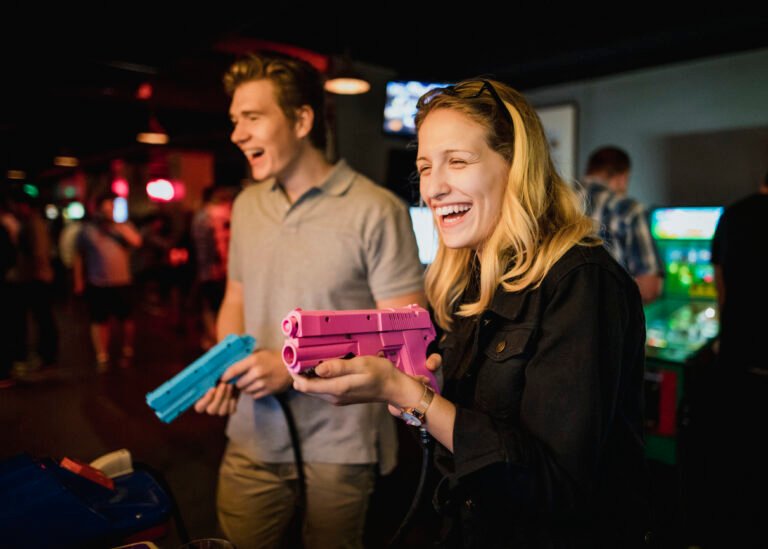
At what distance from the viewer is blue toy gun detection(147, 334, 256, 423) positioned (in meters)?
1.39

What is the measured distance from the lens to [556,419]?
88 centimetres

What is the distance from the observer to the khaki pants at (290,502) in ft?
5.03

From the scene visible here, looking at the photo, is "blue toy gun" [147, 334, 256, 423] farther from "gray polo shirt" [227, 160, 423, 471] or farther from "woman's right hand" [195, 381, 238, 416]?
"gray polo shirt" [227, 160, 423, 471]

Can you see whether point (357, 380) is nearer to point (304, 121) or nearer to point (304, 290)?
point (304, 290)

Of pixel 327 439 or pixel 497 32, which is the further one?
pixel 497 32

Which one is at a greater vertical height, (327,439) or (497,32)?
(497,32)

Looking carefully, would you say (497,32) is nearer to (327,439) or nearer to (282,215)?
(282,215)

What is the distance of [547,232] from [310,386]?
54 cm

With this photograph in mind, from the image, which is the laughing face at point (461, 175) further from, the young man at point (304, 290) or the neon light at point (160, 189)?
the neon light at point (160, 189)

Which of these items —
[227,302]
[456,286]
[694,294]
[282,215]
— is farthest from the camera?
[694,294]

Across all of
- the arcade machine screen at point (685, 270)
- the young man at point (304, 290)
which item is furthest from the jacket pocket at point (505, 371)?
the arcade machine screen at point (685, 270)

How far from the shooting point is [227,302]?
1863 millimetres

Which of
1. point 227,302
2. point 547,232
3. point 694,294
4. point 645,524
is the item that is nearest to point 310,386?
point 547,232

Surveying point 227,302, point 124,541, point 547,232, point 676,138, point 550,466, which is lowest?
point 124,541
